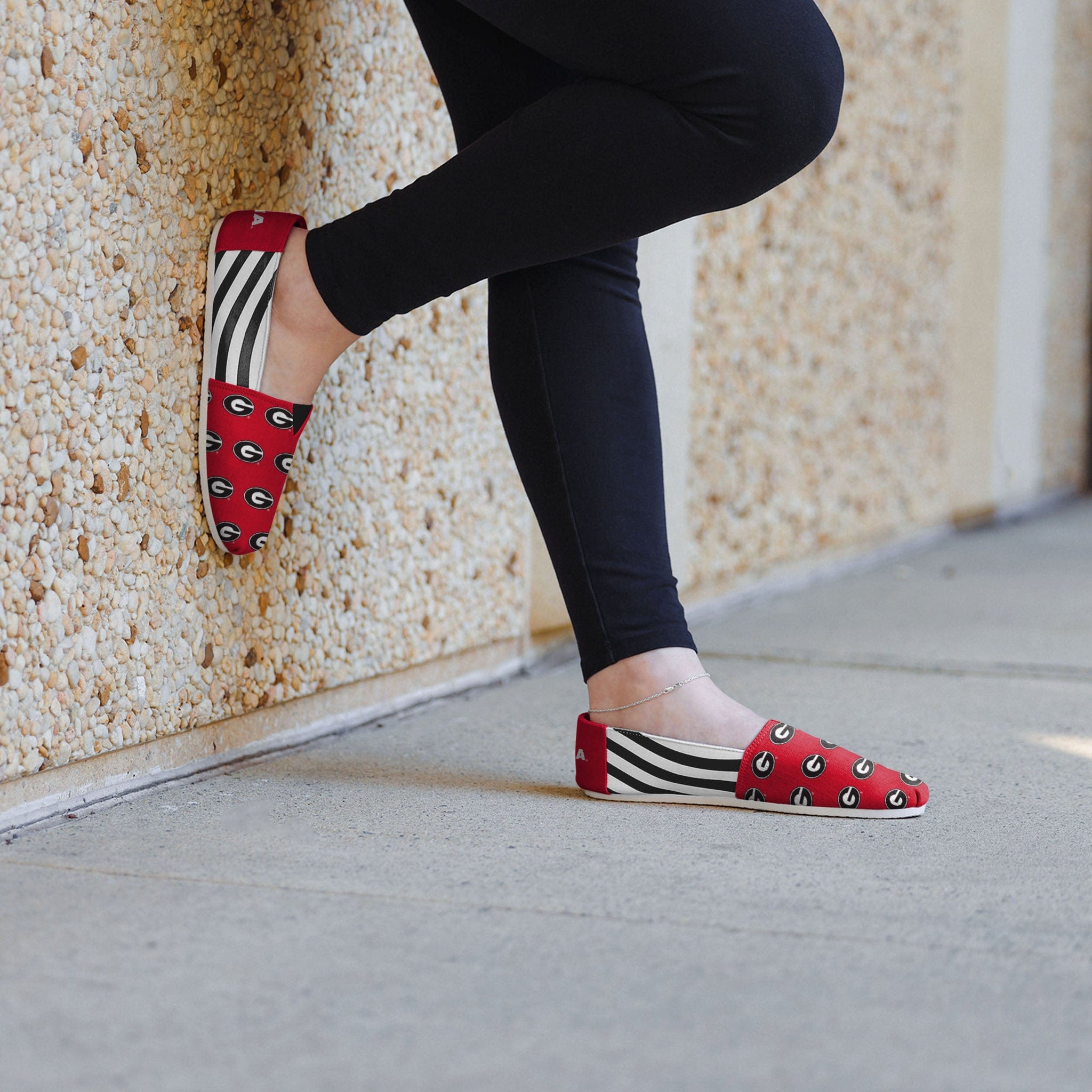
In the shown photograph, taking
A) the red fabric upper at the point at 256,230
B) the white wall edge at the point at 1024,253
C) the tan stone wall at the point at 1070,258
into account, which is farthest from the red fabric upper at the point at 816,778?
the tan stone wall at the point at 1070,258

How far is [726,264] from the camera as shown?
2365 millimetres

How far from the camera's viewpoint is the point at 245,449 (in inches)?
50.5

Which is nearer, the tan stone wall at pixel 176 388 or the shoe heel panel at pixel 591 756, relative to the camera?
the tan stone wall at pixel 176 388

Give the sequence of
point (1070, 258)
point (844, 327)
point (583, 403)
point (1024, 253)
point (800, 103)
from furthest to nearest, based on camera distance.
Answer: point (1070, 258)
point (1024, 253)
point (844, 327)
point (583, 403)
point (800, 103)

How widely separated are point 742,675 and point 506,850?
815 millimetres

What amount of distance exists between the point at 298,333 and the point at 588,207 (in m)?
0.28

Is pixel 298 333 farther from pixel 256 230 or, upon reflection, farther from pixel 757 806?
pixel 757 806

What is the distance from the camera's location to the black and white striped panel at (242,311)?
126 cm

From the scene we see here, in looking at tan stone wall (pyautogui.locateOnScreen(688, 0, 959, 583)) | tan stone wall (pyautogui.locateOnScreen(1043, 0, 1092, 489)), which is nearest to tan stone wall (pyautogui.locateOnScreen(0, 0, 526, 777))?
tan stone wall (pyautogui.locateOnScreen(688, 0, 959, 583))

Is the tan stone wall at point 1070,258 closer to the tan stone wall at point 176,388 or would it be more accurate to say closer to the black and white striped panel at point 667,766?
the tan stone wall at point 176,388

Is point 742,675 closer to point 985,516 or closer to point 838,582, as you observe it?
point 838,582

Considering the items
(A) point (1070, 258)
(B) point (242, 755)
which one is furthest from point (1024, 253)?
(B) point (242, 755)

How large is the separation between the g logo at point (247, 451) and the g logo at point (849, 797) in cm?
57

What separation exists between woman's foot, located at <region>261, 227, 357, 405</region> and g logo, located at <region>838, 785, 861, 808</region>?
0.56 metres
